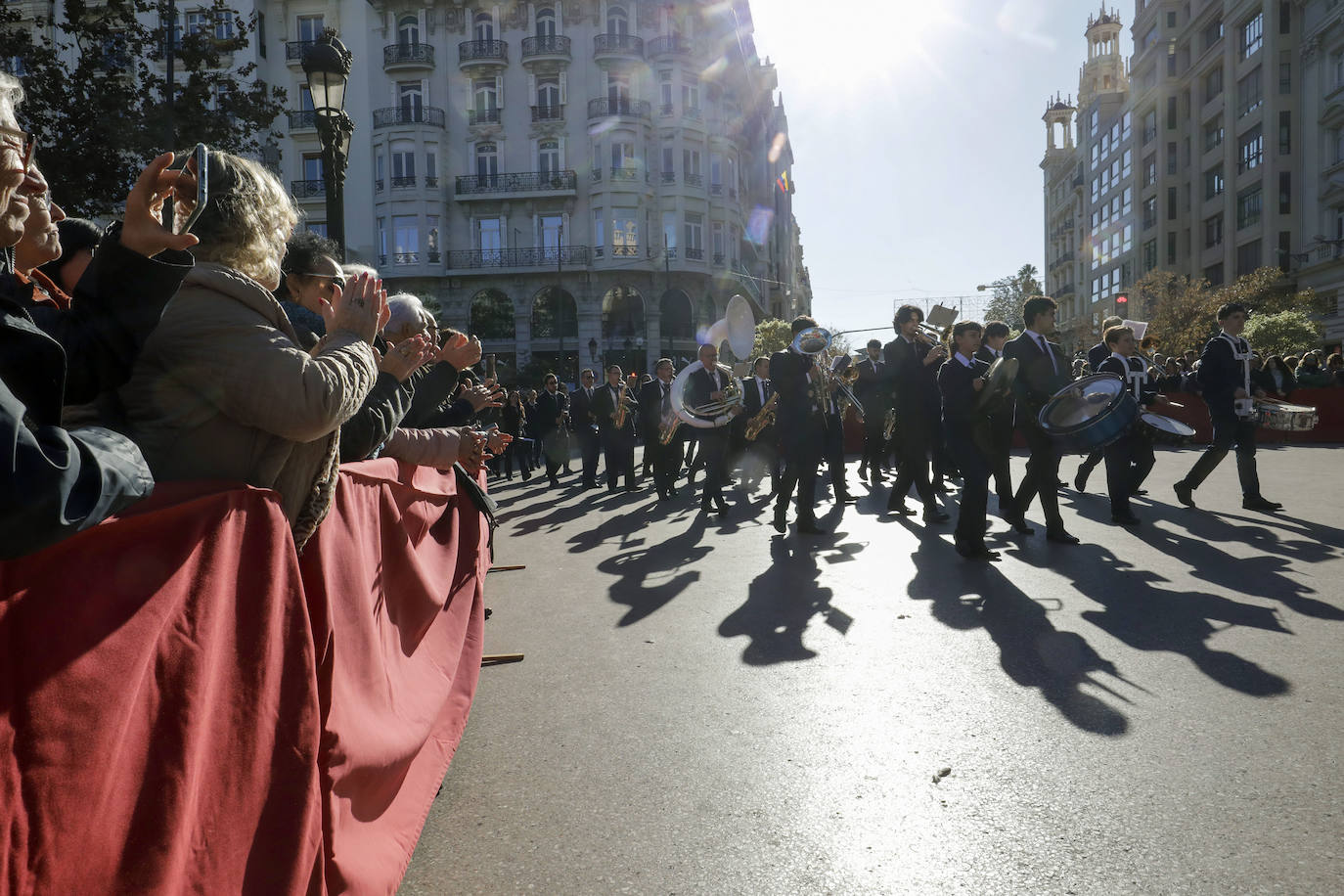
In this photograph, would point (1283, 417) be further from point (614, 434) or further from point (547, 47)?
point (547, 47)

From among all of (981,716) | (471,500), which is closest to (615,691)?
(471,500)

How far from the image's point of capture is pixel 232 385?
1.93m

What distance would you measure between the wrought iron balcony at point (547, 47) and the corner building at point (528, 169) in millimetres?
67

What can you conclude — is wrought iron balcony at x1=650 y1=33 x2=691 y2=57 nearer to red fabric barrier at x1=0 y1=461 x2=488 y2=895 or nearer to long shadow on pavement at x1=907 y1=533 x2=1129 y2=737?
long shadow on pavement at x1=907 y1=533 x2=1129 y2=737

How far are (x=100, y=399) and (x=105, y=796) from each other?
826 millimetres

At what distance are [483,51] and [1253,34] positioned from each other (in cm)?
3763

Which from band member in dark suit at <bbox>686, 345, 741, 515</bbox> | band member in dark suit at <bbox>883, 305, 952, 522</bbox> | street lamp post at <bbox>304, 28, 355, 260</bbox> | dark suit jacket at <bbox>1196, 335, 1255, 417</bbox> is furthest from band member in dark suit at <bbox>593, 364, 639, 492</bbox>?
dark suit jacket at <bbox>1196, 335, 1255, 417</bbox>

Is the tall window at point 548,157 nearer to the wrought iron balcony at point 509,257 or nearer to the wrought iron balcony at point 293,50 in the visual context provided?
the wrought iron balcony at point 509,257

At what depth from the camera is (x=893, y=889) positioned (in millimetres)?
2410

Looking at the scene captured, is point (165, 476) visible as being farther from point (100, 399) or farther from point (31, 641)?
point (31, 641)

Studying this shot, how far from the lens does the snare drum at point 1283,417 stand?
30.6ft

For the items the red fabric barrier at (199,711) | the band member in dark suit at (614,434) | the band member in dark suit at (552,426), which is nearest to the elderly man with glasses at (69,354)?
the red fabric barrier at (199,711)

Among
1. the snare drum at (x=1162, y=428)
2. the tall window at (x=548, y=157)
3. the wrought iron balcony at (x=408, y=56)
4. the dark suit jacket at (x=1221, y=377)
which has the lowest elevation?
the snare drum at (x=1162, y=428)

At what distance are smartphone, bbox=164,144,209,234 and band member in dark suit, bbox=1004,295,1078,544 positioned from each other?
23.0ft
